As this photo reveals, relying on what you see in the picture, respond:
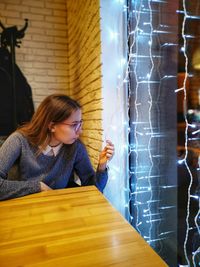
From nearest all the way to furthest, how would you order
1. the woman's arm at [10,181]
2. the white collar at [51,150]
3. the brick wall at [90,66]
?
the woman's arm at [10,181] → the white collar at [51,150] → the brick wall at [90,66]

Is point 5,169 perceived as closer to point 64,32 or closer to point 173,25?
point 173,25

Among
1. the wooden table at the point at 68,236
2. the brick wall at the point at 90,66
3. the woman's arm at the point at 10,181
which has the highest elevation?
the brick wall at the point at 90,66

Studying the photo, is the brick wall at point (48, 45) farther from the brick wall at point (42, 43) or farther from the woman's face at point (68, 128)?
the woman's face at point (68, 128)

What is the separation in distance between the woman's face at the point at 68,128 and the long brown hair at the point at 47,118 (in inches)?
0.9

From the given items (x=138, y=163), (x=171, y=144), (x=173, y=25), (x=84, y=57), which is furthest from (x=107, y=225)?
(x=84, y=57)

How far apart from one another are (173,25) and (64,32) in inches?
84.2

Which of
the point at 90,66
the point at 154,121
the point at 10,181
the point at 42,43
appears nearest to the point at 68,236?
the point at 10,181

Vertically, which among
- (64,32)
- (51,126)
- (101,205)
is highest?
(64,32)

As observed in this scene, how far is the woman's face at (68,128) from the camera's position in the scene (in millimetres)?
1299

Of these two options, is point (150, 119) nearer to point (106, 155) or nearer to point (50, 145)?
point (106, 155)

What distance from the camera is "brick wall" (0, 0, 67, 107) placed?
2.77 m

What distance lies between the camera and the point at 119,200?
5.23ft

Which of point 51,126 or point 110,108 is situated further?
point 110,108

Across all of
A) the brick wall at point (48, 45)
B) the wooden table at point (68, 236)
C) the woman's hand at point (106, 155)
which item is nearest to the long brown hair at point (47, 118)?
the woman's hand at point (106, 155)
